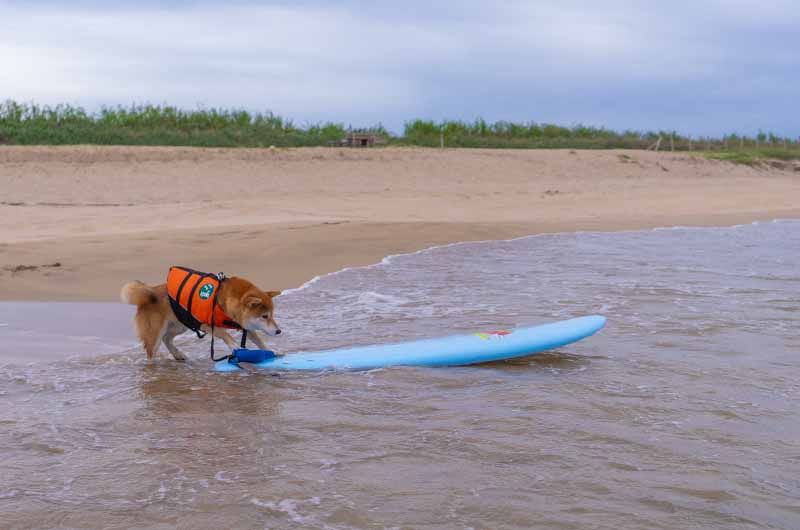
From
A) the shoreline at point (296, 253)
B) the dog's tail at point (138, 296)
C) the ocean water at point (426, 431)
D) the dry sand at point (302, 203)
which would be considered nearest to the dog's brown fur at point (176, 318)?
the dog's tail at point (138, 296)

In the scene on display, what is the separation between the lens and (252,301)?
5707 millimetres

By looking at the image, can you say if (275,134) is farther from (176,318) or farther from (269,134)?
(176,318)

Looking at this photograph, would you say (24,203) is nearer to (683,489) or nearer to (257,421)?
(257,421)

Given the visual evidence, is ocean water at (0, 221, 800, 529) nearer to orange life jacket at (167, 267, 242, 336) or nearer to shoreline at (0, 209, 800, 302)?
orange life jacket at (167, 267, 242, 336)

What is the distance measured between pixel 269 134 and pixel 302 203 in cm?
1044

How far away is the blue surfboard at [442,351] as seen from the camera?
5.93 meters

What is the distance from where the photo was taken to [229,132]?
1054 inches

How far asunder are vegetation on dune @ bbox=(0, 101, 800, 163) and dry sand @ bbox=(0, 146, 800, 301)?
3219mm

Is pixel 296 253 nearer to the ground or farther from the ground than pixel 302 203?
nearer to the ground

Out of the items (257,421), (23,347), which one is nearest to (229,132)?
(23,347)

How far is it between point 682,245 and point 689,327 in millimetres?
6598

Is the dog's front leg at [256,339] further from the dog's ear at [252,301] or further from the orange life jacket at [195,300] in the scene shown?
the dog's ear at [252,301]

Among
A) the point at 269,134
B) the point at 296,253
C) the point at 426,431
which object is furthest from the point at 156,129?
the point at 426,431

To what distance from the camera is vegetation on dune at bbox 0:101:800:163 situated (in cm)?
2434
